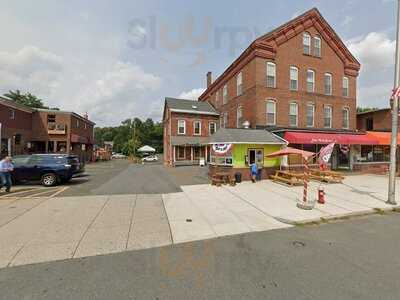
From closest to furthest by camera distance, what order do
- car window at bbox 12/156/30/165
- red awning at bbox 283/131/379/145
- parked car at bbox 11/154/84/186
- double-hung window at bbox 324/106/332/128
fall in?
parked car at bbox 11/154/84/186, car window at bbox 12/156/30/165, red awning at bbox 283/131/379/145, double-hung window at bbox 324/106/332/128

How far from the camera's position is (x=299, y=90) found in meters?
19.9

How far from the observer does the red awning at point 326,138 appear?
53.3ft

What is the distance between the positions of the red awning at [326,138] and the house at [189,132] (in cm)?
1288

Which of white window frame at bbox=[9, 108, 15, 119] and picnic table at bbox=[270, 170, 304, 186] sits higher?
white window frame at bbox=[9, 108, 15, 119]

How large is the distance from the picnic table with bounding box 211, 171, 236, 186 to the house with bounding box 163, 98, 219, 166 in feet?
44.8

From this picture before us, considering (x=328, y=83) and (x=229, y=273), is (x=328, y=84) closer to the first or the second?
(x=328, y=83)

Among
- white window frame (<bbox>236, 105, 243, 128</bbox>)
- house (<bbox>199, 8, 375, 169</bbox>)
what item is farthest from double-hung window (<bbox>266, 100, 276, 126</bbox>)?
white window frame (<bbox>236, 105, 243, 128</bbox>)

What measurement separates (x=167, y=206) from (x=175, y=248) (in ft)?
11.8

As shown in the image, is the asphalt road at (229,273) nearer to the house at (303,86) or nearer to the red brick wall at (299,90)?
the house at (303,86)

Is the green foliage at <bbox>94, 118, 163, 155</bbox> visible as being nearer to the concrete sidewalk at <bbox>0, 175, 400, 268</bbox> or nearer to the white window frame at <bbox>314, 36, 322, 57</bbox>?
the white window frame at <bbox>314, 36, 322, 57</bbox>

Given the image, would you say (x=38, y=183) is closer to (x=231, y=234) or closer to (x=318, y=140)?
(x=231, y=234)

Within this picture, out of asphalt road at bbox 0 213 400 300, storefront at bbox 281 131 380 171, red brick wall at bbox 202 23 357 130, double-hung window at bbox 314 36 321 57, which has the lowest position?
asphalt road at bbox 0 213 400 300

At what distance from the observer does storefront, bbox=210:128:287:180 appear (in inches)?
593

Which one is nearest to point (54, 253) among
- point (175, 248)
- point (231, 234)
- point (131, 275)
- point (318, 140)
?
point (131, 275)
